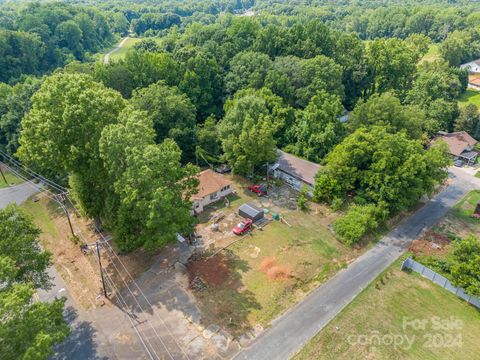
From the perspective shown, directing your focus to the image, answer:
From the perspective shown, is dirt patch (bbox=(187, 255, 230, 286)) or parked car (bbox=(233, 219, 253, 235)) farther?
parked car (bbox=(233, 219, 253, 235))

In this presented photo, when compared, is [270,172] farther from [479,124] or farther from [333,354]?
[479,124]

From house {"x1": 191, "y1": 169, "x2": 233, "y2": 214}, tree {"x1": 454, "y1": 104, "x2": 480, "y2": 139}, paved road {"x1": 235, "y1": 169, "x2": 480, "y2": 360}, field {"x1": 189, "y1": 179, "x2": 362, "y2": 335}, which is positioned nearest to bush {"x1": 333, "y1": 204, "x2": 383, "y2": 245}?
field {"x1": 189, "y1": 179, "x2": 362, "y2": 335}

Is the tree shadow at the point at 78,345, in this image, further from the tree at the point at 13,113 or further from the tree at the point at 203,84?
the tree at the point at 203,84

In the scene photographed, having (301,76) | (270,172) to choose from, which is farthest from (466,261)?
(301,76)

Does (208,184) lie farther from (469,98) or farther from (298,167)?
(469,98)

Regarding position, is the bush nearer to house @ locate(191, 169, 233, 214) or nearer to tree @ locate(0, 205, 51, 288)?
house @ locate(191, 169, 233, 214)

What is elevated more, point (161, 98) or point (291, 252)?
point (161, 98)

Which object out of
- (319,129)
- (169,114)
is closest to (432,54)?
(319,129)
